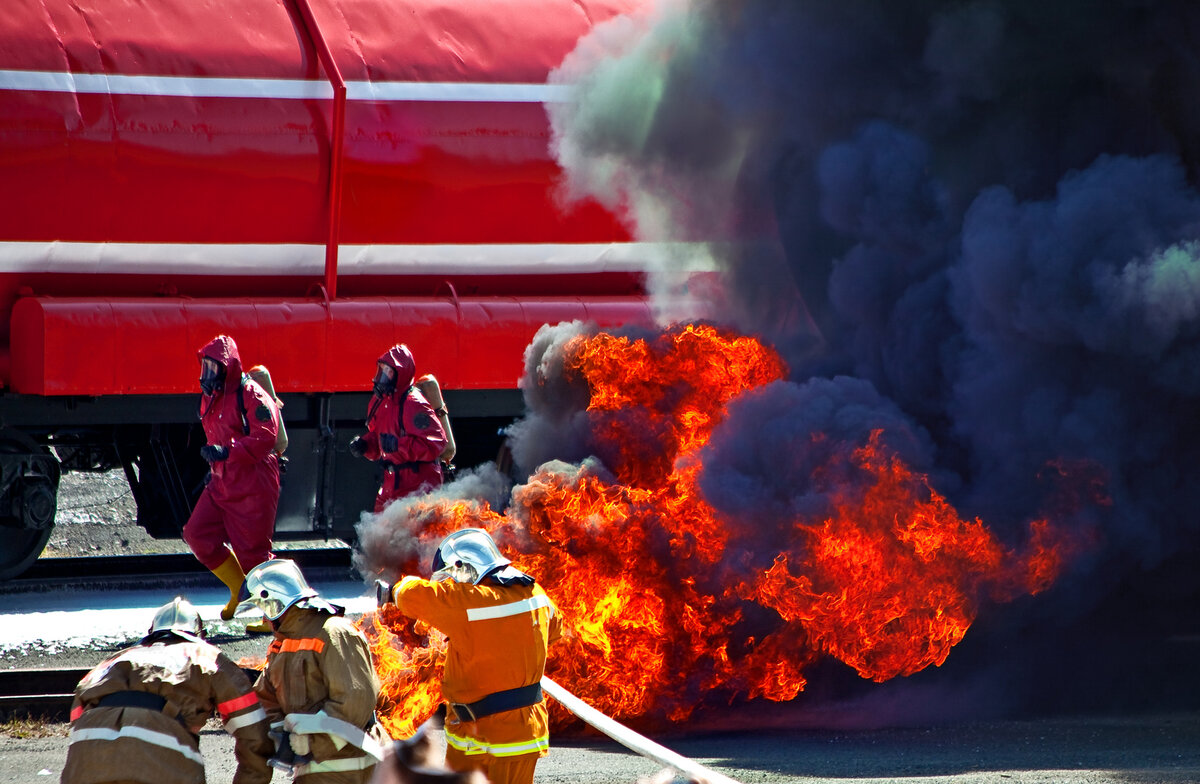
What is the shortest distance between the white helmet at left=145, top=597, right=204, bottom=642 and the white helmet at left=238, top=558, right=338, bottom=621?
8.3 inches

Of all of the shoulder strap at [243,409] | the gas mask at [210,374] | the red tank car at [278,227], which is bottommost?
the shoulder strap at [243,409]

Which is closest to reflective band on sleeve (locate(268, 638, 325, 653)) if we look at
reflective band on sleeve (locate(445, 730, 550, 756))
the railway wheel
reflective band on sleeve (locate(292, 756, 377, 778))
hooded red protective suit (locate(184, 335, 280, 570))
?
reflective band on sleeve (locate(292, 756, 377, 778))

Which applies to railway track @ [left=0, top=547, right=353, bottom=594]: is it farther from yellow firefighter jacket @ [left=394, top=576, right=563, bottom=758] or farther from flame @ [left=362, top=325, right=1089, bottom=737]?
yellow firefighter jacket @ [left=394, top=576, right=563, bottom=758]

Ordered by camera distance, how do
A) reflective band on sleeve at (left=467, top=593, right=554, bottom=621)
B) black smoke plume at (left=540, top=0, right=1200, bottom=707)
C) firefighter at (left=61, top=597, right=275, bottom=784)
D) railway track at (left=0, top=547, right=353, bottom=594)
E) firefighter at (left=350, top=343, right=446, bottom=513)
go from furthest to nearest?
railway track at (left=0, top=547, right=353, bottom=594) < firefighter at (left=350, top=343, right=446, bottom=513) < black smoke plume at (left=540, top=0, right=1200, bottom=707) < reflective band on sleeve at (left=467, top=593, right=554, bottom=621) < firefighter at (left=61, top=597, right=275, bottom=784)

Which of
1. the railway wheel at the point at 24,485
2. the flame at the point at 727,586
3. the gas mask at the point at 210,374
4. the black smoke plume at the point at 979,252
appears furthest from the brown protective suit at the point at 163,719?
the railway wheel at the point at 24,485

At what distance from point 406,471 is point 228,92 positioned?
2.82 metres

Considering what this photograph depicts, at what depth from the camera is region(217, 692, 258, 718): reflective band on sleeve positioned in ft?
14.7

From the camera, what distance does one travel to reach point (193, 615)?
15.0 feet

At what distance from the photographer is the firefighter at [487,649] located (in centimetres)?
479

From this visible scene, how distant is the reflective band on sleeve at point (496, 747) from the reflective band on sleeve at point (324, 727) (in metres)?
0.44

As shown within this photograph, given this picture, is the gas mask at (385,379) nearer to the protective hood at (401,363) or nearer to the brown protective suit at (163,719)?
the protective hood at (401,363)

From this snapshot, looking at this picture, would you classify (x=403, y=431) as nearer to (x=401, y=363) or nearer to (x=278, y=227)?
(x=401, y=363)

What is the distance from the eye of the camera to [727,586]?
6926mm

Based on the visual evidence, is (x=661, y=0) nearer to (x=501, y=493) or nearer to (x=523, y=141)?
(x=523, y=141)
